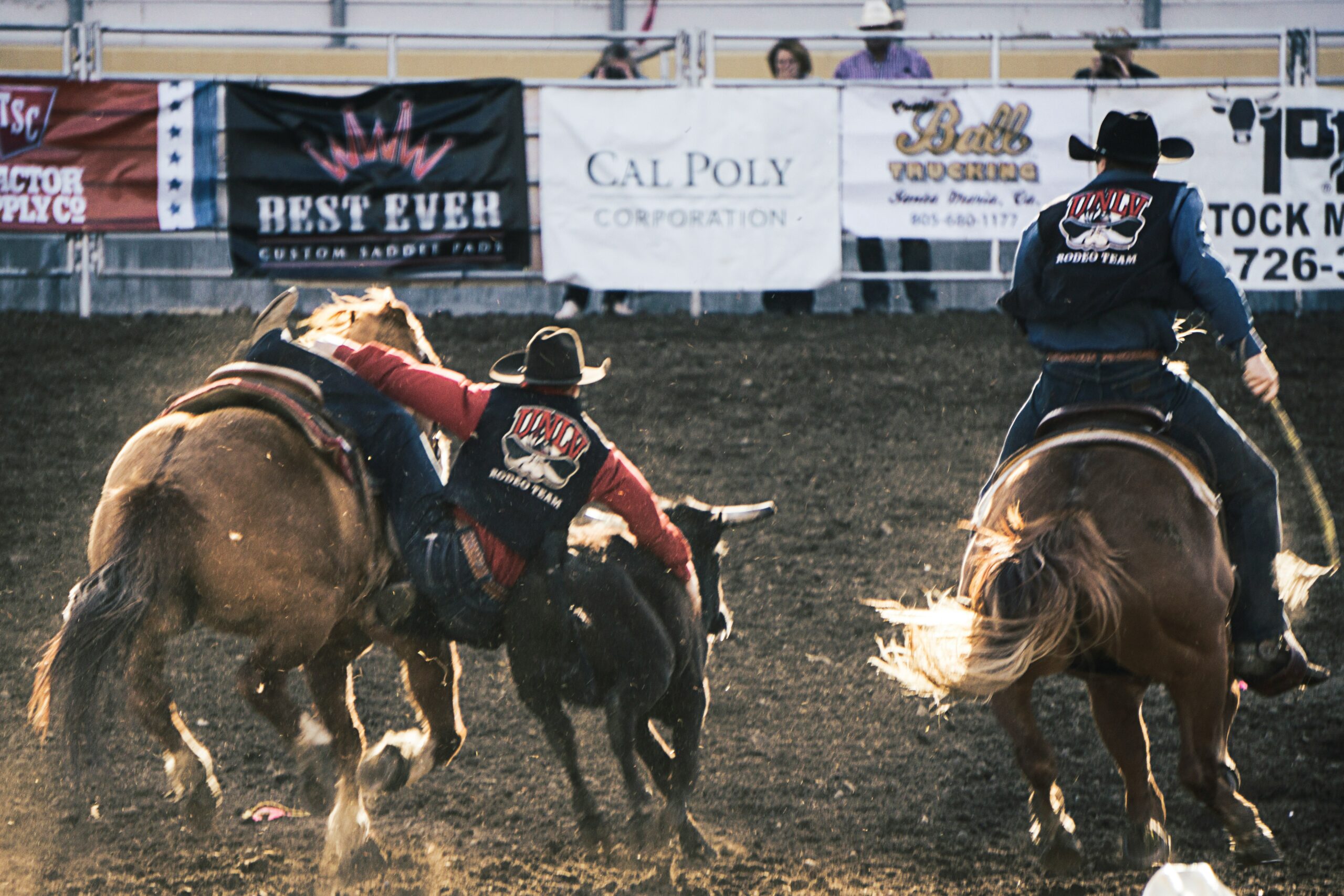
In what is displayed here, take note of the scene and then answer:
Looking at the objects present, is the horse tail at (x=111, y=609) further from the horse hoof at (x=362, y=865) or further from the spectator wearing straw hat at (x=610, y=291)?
the spectator wearing straw hat at (x=610, y=291)

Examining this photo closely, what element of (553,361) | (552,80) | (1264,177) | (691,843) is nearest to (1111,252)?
(553,361)

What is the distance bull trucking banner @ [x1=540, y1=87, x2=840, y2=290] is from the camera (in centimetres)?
984

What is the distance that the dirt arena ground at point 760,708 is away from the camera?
4.41m

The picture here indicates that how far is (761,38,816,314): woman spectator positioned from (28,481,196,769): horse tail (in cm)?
688

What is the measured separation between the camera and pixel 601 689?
4250 millimetres

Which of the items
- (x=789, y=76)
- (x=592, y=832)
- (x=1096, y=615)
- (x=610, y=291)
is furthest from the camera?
(x=789, y=76)

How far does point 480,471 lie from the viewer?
165 inches

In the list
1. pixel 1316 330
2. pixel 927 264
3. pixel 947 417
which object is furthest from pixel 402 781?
pixel 1316 330

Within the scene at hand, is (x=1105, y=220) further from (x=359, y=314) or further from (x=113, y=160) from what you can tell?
(x=113, y=160)

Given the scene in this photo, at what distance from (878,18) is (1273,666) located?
7.62 meters

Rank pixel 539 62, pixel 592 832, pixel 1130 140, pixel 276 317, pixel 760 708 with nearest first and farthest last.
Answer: pixel 1130 140, pixel 592 832, pixel 276 317, pixel 760 708, pixel 539 62

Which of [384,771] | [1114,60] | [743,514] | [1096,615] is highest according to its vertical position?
[1114,60]

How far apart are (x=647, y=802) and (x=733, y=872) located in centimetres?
34

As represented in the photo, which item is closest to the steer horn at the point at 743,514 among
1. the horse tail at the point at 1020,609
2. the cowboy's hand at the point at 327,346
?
the horse tail at the point at 1020,609
